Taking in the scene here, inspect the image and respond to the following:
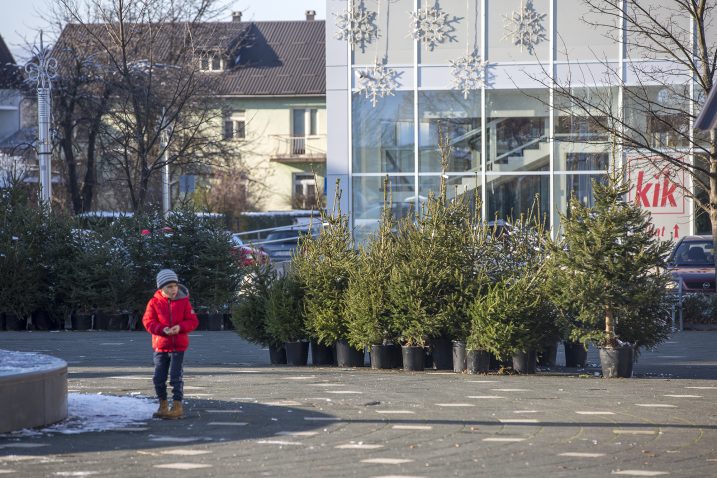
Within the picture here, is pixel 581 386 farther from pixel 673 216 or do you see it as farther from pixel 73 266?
pixel 673 216

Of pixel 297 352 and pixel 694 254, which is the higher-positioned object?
pixel 694 254

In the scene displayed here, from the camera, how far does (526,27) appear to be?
28.1 meters

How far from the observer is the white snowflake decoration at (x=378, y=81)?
1129 inches

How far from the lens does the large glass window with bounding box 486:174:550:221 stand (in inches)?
1135

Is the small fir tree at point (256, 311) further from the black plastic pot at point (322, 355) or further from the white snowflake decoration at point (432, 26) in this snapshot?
the white snowflake decoration at point (432, 26)

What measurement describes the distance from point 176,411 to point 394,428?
1895 mm

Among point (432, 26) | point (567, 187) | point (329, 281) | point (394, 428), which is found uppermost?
point (432, 26)

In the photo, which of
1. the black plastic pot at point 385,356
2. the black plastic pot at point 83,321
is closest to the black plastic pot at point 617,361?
the black plastic pot at point 385,356

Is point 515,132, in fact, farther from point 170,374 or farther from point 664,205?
point 170,374

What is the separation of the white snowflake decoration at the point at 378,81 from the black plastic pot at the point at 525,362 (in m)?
15.4

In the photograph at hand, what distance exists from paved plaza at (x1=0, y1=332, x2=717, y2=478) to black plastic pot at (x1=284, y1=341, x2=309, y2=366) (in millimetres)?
418

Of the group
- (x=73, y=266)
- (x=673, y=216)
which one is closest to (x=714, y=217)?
(x=673, y=216)


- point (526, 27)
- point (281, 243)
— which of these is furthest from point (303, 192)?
point (526, 27)

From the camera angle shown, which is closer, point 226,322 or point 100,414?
point 100,414
